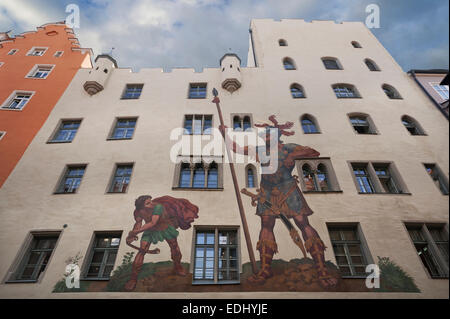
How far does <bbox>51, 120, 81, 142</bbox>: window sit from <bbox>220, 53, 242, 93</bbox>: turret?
28.5 feet

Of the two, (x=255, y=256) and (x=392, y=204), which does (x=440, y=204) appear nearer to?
(x=392, y=204)

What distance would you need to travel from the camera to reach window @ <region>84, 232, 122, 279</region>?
31.0ft

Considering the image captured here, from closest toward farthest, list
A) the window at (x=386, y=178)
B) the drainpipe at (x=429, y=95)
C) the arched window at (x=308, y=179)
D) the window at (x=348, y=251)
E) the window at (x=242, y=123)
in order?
the window at (x=348, y=251), the arched window at (x=308, y=179), the window at (x=386, y=178), the window at (x=242, y=123), the drainpipe at (x=429, y=95)

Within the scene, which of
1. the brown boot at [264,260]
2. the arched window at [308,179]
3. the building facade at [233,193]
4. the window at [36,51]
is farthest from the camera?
the window at [36,51]

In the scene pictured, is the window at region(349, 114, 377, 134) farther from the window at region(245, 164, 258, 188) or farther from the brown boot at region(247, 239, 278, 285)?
the brown boot at region(247, 239, 278, 285)

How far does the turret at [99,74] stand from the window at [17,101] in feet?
11.1

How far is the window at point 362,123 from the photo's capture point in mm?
13930

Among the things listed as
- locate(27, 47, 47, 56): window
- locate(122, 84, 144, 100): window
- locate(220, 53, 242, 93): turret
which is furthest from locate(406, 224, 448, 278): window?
locate(27, 47, 47, 56): window

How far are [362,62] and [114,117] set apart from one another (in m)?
16.3

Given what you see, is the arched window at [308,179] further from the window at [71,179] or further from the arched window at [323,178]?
the window at [71,179]

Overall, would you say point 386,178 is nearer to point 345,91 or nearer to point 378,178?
point 378,178

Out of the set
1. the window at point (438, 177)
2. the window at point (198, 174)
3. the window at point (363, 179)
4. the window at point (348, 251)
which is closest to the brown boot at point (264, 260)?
the window at point (348, 251)

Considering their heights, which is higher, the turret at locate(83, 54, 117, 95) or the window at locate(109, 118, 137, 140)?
the turret at locate(83, 54, 117, 95)

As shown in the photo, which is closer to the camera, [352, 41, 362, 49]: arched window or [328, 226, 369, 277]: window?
[328, 226, 369, 277]: window
